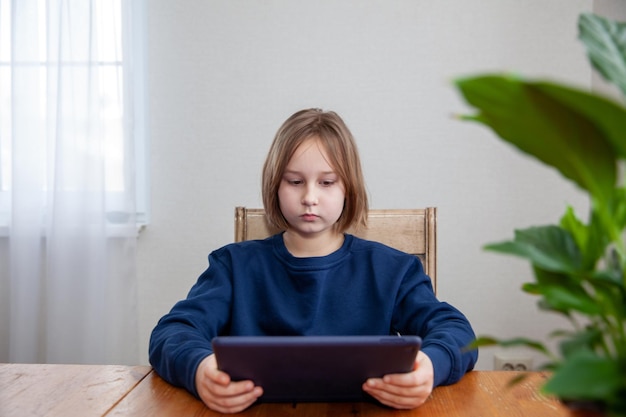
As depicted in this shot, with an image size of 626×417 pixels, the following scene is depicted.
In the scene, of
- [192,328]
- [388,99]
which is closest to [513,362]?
[388,99]

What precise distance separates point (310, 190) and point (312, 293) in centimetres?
22

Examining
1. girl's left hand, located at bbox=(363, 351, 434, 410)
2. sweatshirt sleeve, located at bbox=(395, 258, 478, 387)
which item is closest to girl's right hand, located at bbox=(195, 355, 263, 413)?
girl's left hand, located at bbox=(363, 351, 434, 410)

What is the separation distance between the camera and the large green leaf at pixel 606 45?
1.56ft

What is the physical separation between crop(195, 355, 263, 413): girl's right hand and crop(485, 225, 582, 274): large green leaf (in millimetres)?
486

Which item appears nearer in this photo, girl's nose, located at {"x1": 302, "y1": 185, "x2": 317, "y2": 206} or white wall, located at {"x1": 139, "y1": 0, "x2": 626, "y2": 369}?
girl's nose, located at {"x1": 302, "y1": 185, "x2": 317, "y2": 206}

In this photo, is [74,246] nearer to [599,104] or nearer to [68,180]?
[68,180]

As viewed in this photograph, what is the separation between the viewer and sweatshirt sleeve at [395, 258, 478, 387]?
3.63ft

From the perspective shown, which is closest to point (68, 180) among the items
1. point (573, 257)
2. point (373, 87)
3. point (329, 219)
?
point (373, 87)

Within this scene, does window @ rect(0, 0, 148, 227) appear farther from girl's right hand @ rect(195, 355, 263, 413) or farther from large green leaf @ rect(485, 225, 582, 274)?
large green leaf @ rect(485, 225, 582, 274)

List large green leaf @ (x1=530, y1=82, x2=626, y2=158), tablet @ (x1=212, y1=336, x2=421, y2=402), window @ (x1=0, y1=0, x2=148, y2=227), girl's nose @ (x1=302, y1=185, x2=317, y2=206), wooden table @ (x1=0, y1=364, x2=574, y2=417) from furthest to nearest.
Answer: window @ (x1=0, y1=0, x2=148, y2=227), girl's nose @ (x1=302, y1=185, x2=317, y2=206), wooden table @ (x1=0, y1=364, x2=574, y2=417), tablet @ (x1=212, y1=336, x2=421, y2=402), large green leaf @ (x1=530, y1=82, x2=626, y2=158)

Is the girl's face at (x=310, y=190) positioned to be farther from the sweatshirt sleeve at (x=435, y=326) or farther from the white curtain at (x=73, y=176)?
the white curtain at (x=73, y=176)

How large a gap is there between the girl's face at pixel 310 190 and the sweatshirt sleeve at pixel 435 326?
0.72 ft

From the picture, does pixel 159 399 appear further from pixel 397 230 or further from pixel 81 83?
pixel 81 83

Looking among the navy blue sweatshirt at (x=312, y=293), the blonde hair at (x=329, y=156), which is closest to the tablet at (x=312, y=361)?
the navy blue sweatshirt at (x=312, y=293)
